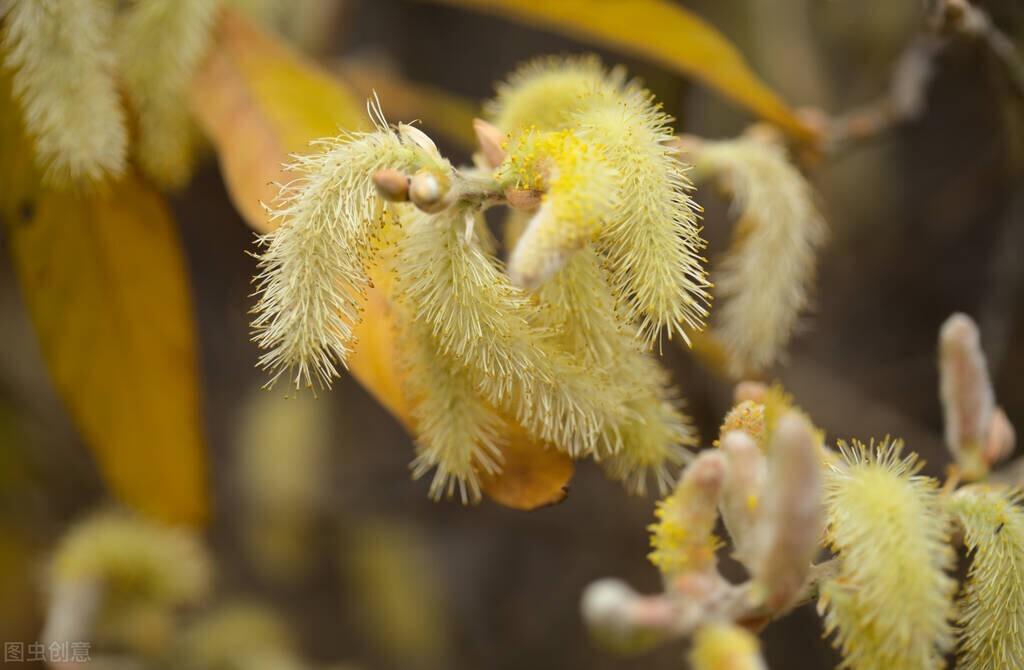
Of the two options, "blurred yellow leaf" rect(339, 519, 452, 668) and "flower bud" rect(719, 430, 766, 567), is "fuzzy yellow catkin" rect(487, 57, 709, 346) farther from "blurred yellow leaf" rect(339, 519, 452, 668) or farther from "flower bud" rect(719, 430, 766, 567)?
"blurred yellow leaf" rect(339, 519, 452, 668)

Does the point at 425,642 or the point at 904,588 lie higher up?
the point at 425,642

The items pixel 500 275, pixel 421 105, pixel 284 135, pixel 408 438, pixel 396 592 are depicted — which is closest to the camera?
pixel 500 275

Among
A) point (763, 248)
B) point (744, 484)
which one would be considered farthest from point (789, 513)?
point (763, 248)

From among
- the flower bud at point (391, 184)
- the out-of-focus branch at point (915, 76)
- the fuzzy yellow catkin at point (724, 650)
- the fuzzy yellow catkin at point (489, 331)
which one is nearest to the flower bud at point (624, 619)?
the fuzzy yellow catkin at point (724, 650)

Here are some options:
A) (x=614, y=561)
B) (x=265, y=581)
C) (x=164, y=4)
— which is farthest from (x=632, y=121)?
(x=265, y=581)

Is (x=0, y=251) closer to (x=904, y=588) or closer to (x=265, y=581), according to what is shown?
(x=265, y=581)

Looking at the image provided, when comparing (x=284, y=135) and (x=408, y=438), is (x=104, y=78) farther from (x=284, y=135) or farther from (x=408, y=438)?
(x=408, y=438)

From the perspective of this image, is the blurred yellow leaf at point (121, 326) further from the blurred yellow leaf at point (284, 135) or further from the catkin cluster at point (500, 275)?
the catkin cluster at point (500, 275)
